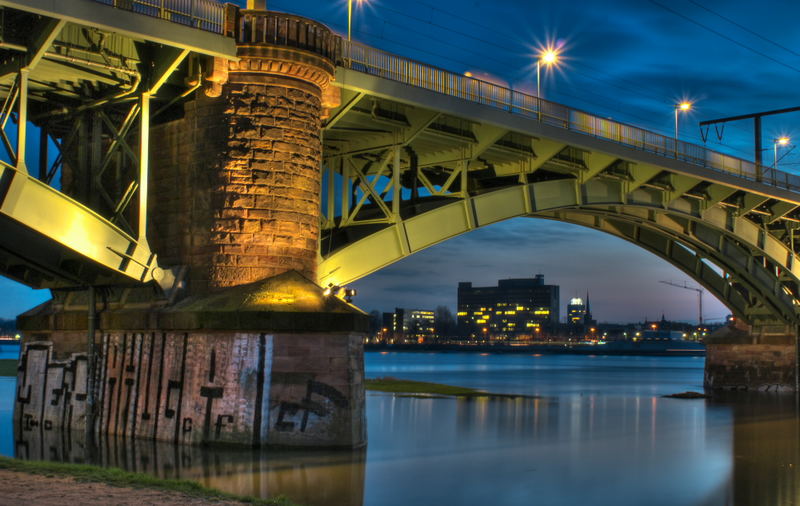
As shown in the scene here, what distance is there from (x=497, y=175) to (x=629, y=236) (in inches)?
639

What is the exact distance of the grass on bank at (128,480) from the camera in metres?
12.8

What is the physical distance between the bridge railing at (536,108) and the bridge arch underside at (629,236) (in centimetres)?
211

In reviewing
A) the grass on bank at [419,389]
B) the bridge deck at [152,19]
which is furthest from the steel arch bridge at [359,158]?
the grass on bank at [419,389]

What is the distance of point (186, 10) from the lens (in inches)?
794

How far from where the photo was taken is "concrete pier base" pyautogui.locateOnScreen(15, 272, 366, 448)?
740 inches

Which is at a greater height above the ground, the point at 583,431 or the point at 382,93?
the point at 382,93

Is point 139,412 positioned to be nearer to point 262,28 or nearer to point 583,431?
point 262,28

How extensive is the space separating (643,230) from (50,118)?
3239cm

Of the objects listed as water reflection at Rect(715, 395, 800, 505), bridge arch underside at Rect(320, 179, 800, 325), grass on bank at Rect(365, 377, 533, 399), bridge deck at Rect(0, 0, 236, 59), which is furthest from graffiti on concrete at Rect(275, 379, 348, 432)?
→ grass on bank at Rect(365, 377, 533, 399)

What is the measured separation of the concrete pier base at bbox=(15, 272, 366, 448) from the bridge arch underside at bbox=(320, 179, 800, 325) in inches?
199

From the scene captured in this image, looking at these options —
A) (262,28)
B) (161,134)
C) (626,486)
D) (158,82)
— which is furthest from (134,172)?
(626,486)

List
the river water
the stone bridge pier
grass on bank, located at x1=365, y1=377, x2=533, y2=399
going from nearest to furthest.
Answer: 1. the river water
2. the stone bridge pier
3. grass on bank, located at x1=365, y1=377, x2=533, y2=399

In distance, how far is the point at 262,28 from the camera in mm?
20688

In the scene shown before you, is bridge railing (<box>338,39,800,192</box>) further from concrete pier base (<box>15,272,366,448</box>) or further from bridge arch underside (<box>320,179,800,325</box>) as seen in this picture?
concrete pier base (<box>15,272,366,448</box>)
